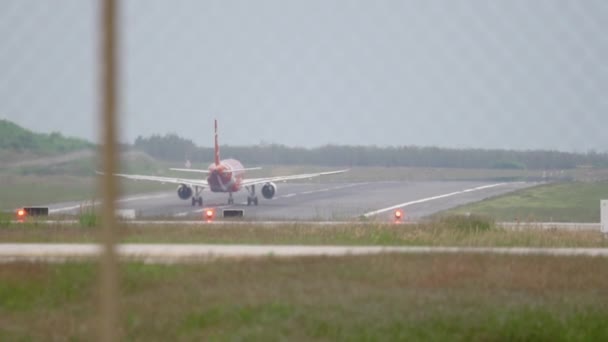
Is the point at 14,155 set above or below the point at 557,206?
above

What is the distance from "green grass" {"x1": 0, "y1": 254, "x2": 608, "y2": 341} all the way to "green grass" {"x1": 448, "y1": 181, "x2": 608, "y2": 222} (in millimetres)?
17008

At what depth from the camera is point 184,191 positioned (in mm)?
41000

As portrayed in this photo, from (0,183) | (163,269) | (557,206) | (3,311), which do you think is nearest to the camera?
(3,311)

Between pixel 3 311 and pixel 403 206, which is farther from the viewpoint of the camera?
pixel 403 206

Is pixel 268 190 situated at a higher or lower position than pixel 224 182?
lower

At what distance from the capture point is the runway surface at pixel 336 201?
36000 mm

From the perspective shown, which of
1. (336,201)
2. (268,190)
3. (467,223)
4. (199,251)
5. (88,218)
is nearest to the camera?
(199,251)

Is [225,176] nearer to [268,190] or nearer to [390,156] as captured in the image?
[268,190]

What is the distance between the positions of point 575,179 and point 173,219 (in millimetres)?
18944

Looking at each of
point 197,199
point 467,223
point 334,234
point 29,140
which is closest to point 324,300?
point 334,234

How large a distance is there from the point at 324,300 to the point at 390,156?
3157 cm

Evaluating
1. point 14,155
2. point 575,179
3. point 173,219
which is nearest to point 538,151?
point 575,179

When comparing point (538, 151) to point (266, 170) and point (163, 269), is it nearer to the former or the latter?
point (266, 170)

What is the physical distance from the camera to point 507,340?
1030 centimetres
